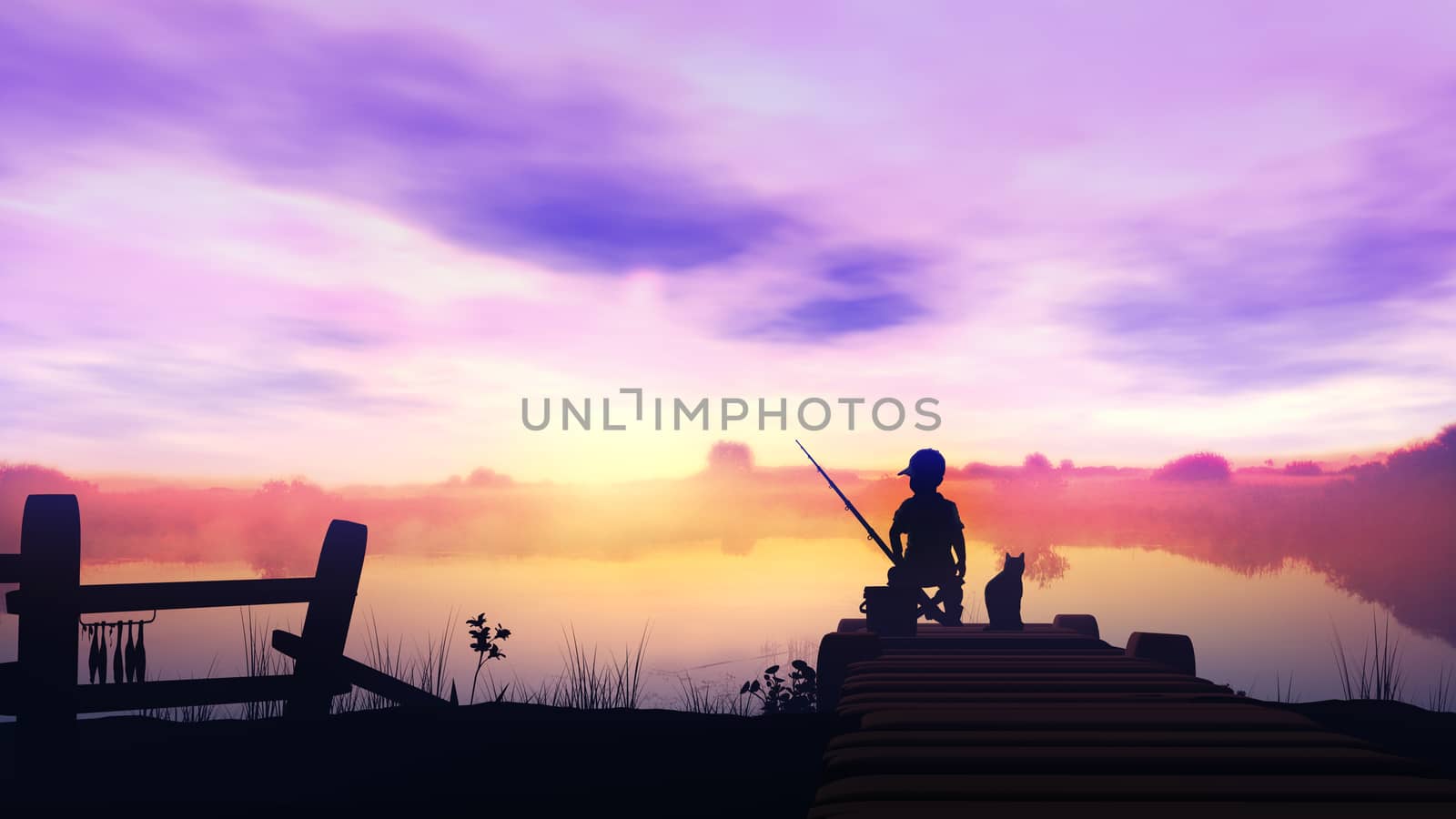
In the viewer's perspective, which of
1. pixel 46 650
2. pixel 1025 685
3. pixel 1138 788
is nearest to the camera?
pixel 1138 788

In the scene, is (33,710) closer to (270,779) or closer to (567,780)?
(270,779)

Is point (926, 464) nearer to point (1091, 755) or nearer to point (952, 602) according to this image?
point (952, 602)

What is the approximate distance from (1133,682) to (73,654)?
7619mm

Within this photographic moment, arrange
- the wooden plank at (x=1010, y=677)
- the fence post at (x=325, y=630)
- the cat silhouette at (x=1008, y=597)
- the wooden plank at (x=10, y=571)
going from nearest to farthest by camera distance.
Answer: the wooden plank at (x=1010, y=677), the wooden plank at (x=10, y=571), the fence post at (x=325, y=630), the cat silhouette at (x=1008, y=597)

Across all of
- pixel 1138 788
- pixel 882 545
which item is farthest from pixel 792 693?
pixel 1138 788

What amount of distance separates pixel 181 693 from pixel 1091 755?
7.44 m

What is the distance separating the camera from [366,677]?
9.39 m

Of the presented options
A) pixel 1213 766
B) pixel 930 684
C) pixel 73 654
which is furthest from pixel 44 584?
pixel 1213 766

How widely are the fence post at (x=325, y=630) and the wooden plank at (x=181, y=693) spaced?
0.13 m

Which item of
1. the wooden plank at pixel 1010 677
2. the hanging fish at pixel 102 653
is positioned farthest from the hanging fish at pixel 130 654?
the wooden plank at pixel 1010 677

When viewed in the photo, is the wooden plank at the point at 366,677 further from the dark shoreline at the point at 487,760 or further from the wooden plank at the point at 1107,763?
the wooden plank at the point at 1107,763

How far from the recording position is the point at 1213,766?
376 cm

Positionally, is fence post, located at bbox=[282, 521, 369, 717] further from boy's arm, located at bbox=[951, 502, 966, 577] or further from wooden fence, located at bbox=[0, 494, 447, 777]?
boy's arm, located at bbox=[951, 502, 966, 577]

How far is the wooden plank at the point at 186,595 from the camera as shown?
27.1ft
